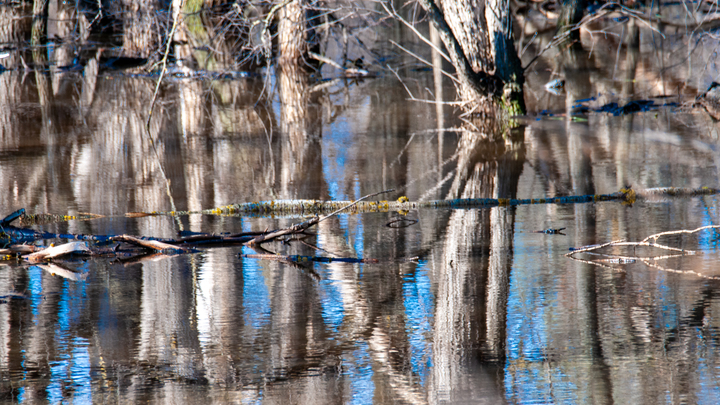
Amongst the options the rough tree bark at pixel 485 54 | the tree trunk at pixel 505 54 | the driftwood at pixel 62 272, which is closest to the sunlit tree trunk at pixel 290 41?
the rough tree bark at pixel 485 54

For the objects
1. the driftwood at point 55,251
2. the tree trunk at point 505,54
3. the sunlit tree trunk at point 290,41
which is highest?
the sunlit tree trunk at point 290,41

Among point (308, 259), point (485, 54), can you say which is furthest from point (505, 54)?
point (308, 259)

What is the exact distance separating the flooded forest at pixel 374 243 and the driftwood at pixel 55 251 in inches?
0.8

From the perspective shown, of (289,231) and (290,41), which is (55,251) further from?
(290,41)

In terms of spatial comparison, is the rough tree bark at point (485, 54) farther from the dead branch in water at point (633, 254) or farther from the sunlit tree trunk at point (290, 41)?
the dead branch in water at point (633, 254)

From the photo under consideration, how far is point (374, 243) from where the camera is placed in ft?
18.4

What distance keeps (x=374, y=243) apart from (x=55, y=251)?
7.30ft

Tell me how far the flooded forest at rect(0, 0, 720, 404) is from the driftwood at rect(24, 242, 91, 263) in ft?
0.07

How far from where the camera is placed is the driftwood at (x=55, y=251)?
522 centimetres

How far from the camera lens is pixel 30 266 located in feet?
17.1

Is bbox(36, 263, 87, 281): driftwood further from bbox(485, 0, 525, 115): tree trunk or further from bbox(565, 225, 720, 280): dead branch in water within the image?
bbox(485, 0, 525, 115): tree trunk

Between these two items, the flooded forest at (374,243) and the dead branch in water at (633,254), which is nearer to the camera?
the flooded forest at (374,243)

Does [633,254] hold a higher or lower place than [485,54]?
lower

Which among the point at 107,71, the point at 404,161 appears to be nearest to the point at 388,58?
the point at 107,71
